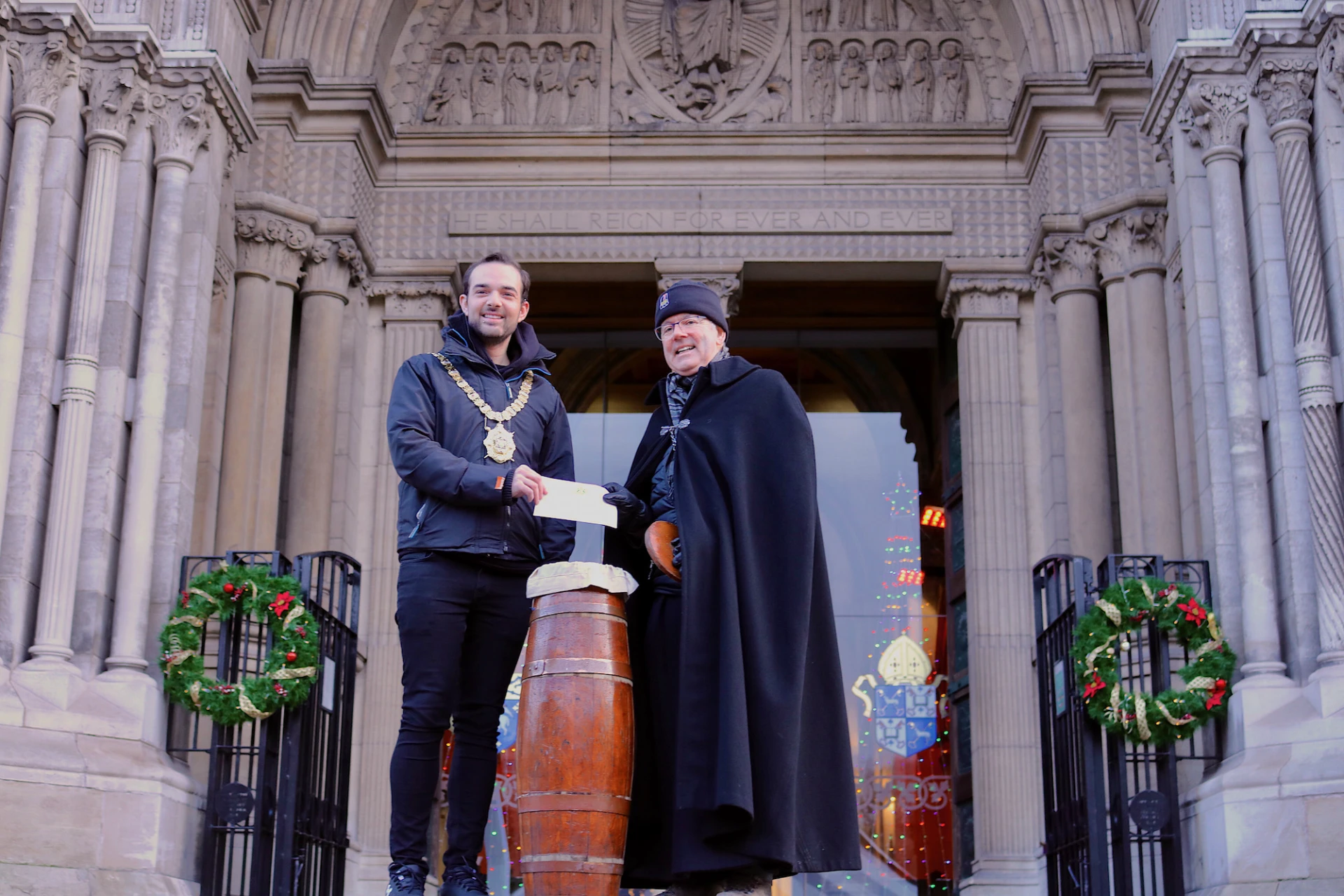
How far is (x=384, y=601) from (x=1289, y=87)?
7.68 meters

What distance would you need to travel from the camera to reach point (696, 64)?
1441 cm

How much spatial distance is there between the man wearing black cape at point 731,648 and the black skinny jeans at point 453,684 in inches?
20.0

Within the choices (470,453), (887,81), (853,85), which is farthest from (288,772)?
(887,81)

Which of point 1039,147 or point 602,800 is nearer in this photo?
point 602,800

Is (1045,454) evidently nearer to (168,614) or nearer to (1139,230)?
(1139,230)

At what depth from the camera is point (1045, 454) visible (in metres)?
13.0

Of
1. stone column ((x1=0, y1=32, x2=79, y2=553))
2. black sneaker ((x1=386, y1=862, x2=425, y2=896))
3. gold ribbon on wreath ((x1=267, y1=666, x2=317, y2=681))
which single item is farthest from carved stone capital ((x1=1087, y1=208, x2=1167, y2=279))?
black sneaker ((x1=386, y1=862, x2=425, y2=896))

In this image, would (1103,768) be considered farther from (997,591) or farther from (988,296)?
(988,296)

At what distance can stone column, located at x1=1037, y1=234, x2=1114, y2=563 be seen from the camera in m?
12.4

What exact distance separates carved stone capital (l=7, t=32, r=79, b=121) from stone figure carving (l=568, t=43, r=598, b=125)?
5159 millimetres

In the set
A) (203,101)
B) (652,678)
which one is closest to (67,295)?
(203,101)

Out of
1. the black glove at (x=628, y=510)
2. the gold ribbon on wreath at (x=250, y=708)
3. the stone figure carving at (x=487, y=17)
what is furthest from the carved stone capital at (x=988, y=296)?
the black glove at (x=628, y=510)

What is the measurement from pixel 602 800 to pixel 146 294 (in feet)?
22.2

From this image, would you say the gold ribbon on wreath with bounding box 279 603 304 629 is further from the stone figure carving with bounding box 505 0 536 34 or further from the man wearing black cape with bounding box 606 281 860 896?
the stone figure carving with bounding box 505 0 536 34
